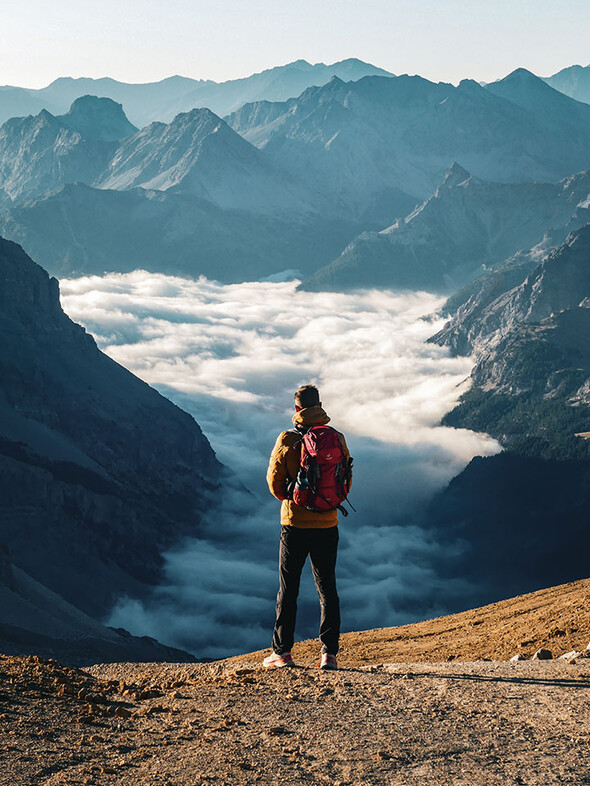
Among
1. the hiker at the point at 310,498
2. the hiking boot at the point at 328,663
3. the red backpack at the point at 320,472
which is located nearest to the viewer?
the red backpack at the point at 320,472

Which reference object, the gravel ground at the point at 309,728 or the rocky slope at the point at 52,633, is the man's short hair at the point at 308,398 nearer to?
the gravel ground at the point at 309,728

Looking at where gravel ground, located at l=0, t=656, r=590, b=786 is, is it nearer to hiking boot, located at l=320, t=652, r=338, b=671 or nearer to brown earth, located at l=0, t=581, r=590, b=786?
brown earth, located at l=0, t=581, r=590, b=786

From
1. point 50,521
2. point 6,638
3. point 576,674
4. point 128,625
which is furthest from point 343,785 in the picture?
point 50,521

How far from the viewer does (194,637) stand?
188 meters

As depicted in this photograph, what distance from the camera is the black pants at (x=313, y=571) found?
768 inches

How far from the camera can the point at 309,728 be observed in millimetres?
15820

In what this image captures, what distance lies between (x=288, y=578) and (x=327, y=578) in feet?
2.72

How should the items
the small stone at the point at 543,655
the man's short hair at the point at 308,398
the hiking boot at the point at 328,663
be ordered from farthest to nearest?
1. the small stone at the point at 543,655
2. the hiking boot at the point at 328,663
3. the man's short hair at the point at 308,398

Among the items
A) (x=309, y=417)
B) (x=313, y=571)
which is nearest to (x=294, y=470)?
(x=309, y=417)

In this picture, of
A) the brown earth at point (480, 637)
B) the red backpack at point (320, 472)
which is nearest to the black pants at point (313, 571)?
the red backpack at point (320, 472)

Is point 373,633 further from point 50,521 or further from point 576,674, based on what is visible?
point 50,521

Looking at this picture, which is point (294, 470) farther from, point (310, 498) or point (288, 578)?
point (288, 578)

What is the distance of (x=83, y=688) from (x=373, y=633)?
80.9 feet

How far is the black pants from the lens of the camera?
64.0 feet
